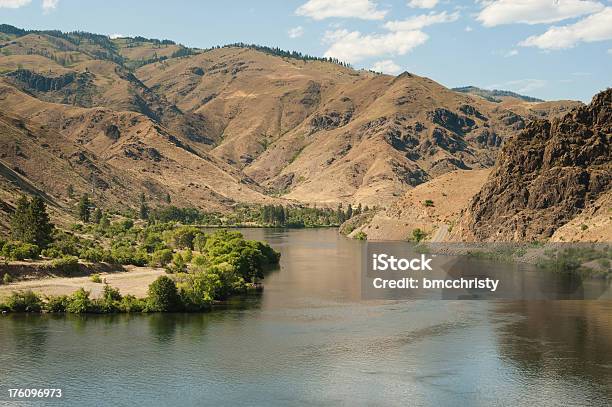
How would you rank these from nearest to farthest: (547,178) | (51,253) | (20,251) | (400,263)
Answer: (20,251)
(51,253)
(400,263)
(547,178)

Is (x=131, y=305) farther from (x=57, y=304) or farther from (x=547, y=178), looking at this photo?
(x=547, y=178)

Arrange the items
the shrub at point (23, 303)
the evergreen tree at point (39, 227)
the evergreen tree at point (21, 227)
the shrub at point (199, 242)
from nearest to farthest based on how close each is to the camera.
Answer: the shrub at point (23, 303) → the evergreen tree at point (21, 227) → the evergreen tree at point (39, 227) → the shrub at point (199, 242)

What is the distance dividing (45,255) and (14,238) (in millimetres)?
12289

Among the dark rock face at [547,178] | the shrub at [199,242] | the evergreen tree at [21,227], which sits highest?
the dark rock face at [547,178]

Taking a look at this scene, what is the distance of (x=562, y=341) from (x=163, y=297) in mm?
44602

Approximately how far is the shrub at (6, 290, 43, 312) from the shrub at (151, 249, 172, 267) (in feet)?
112

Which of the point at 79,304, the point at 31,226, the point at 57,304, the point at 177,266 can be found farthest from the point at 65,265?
the point at 31,226

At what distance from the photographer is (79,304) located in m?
90.6

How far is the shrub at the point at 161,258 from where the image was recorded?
4919 inches

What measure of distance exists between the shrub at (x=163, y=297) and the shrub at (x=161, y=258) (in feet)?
101

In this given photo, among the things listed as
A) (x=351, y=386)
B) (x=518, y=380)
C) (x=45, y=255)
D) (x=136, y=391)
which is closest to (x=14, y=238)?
(x=45, y=255)

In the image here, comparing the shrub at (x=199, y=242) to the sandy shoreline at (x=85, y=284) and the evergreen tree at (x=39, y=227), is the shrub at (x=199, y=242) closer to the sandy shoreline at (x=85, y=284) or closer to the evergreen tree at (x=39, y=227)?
the evergreen tree at (x=39, y=227)

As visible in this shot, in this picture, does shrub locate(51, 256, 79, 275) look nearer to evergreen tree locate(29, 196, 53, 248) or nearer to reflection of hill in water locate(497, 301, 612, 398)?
evergreen tree locate(29, 196, 53, 248)

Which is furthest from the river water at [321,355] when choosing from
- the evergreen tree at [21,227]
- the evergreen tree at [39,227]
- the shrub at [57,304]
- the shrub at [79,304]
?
the evergreen tree at [39,227]
